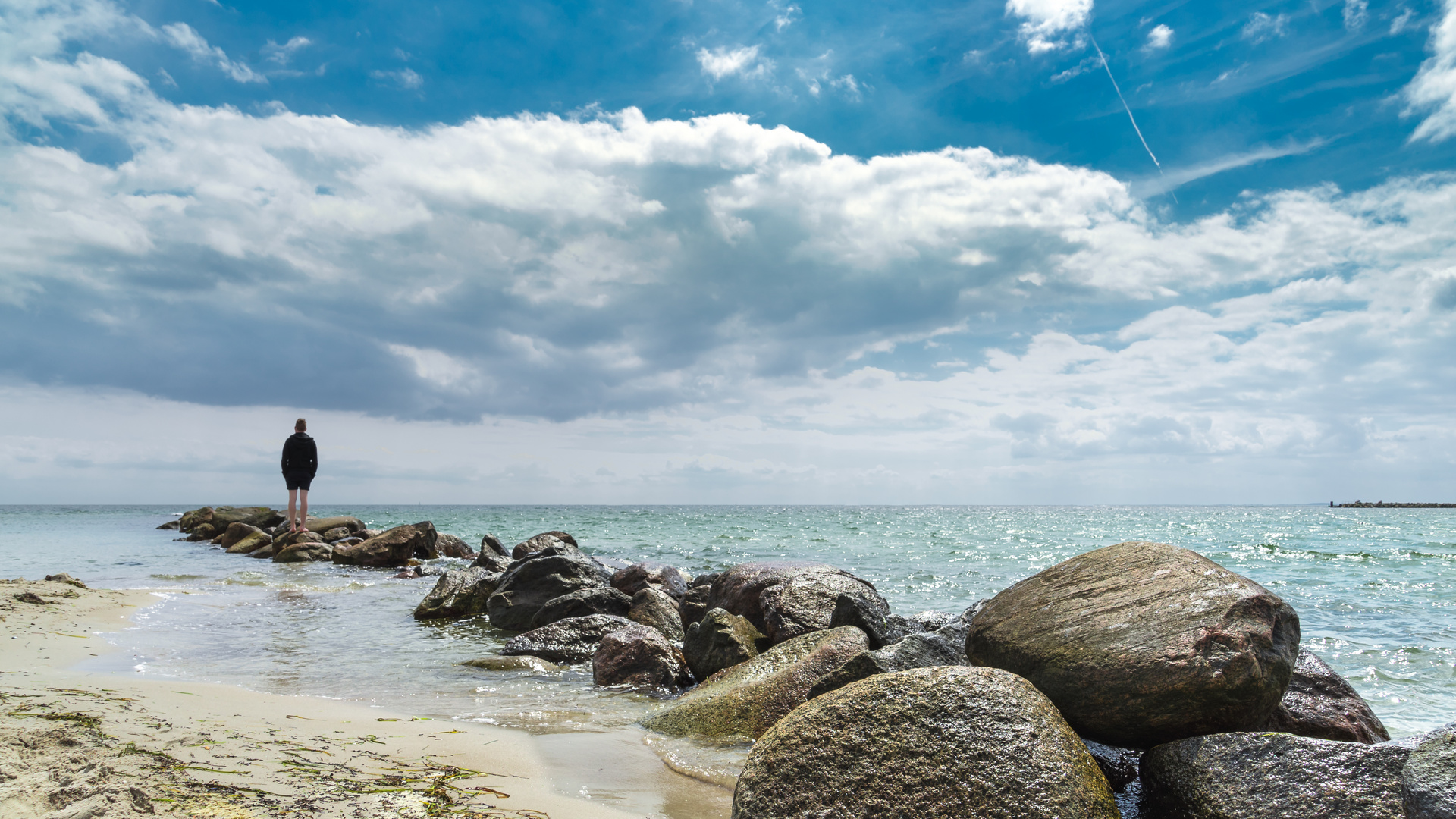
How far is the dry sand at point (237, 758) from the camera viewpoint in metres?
3.06

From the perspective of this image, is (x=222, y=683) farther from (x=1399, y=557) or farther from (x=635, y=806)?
(x=1399, y=557)

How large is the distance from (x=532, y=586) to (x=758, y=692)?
17.5 feet

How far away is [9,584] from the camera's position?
9086 mm

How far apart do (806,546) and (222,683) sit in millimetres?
22143

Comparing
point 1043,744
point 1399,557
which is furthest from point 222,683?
point 1399,557

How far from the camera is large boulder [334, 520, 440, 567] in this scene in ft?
55.0

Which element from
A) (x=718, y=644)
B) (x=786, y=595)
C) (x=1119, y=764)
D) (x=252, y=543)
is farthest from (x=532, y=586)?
(x=252, y=543)

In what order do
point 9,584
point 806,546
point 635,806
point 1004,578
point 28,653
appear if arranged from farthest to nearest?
1. point 806,546
2. point 1004,578
3. point 9,584
4. point 28,653
5. point 635,806

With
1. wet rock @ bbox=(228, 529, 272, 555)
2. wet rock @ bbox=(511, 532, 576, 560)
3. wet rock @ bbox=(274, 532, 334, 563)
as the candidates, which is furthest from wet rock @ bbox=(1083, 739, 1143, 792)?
wet rock @ bbox=(228, 529, 272, 555)

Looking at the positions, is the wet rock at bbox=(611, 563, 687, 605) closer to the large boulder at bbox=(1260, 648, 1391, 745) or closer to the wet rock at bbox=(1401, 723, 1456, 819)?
the large boulder at bbox=(1260, 648, 1391, 745)

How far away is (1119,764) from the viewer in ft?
14.5

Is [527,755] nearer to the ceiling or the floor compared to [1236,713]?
nearer to the floor

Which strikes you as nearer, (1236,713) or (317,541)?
→ (1236,713)

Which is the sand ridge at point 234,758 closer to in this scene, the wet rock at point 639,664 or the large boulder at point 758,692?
the large boulder at point 758,692
